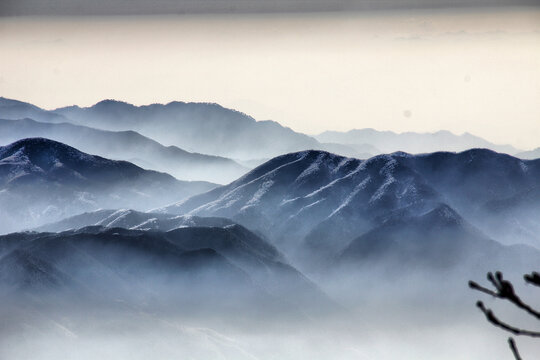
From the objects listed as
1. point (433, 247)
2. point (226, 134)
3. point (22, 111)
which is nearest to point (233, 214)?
point (226, 134)

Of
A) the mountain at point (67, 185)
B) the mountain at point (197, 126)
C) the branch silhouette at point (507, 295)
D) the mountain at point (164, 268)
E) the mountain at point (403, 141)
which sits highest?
the mountain at point (403, 141)

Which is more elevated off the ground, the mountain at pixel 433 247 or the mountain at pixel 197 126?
the mountain at pixel 197 126

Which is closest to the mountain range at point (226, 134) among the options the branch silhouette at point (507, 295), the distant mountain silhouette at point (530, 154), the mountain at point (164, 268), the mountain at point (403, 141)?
the mountain at point (403, 141)

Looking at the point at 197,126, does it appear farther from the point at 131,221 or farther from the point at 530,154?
the point at 530,154

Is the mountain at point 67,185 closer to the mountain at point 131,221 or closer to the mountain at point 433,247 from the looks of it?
the mountain at point 131,221

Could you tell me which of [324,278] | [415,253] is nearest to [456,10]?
[415,253]

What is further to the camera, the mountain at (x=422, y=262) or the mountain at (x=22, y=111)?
the mountain at (x=22, y=111)
